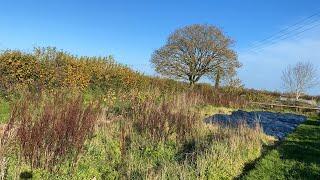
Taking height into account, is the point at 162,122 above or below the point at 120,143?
above

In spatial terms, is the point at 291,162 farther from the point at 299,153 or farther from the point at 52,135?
the point at 52,135

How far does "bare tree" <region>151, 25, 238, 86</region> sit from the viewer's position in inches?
1565

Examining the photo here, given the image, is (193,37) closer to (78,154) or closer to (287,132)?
(287,132)

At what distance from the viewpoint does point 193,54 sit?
40.0 metres

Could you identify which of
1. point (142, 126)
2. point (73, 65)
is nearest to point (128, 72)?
point (73, 65)

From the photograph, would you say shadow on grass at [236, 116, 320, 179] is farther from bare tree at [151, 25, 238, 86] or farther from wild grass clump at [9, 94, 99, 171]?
bare tree at [151, 25, 238, 86]

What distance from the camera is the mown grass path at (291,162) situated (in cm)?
859

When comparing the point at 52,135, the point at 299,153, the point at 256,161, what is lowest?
the point at 256,161

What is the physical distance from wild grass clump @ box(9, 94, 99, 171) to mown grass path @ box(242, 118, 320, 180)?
331 centimetres

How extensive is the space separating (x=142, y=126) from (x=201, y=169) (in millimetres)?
3408

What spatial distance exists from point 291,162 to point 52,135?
5.39 metres

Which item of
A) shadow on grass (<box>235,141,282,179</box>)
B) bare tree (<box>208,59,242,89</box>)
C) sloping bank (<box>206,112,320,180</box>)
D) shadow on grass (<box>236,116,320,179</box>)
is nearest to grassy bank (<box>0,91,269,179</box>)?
shadow on grass (<box>235,141,282,179</box>)

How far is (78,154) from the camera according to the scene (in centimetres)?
771

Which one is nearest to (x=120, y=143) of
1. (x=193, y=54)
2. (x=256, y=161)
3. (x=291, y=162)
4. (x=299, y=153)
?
(x=256, y=161)
